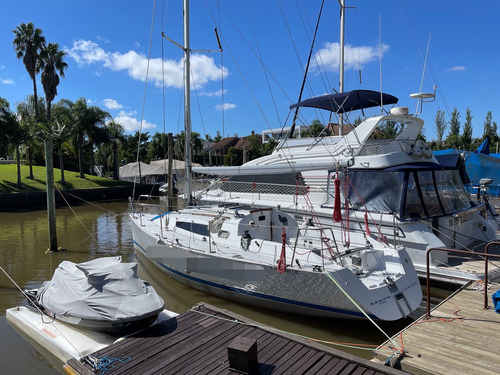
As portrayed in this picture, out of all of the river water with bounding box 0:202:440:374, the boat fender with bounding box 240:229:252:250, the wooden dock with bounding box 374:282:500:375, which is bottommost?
the river water with bounding box 0:202:440:374

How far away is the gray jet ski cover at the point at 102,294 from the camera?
5.43 meters

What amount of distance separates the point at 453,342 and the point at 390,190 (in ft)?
17.2

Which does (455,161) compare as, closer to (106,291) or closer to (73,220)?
(106,291)

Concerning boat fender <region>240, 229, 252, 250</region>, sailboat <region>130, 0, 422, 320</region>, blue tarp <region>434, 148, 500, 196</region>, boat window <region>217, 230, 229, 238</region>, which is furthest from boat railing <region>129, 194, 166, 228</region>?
blue tarp <region>434, 148, 500, 196</region>

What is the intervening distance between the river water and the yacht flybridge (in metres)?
2.46

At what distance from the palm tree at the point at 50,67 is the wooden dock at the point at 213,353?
134ft

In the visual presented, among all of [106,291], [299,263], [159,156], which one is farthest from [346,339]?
[159,156]

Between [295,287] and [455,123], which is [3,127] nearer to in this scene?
[295,287]

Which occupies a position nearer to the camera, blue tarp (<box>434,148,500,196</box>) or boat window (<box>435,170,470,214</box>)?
boat window (<box>435,170,470,214</box>)

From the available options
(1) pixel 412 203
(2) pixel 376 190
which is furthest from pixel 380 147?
(1) pixel 412 203

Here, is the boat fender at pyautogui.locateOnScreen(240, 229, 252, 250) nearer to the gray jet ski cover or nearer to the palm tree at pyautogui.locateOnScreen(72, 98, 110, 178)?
the gray jet ski cover

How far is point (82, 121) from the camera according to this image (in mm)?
32469

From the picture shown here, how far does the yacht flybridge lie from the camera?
862 centimetres

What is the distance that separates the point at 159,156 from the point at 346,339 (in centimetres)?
5466
